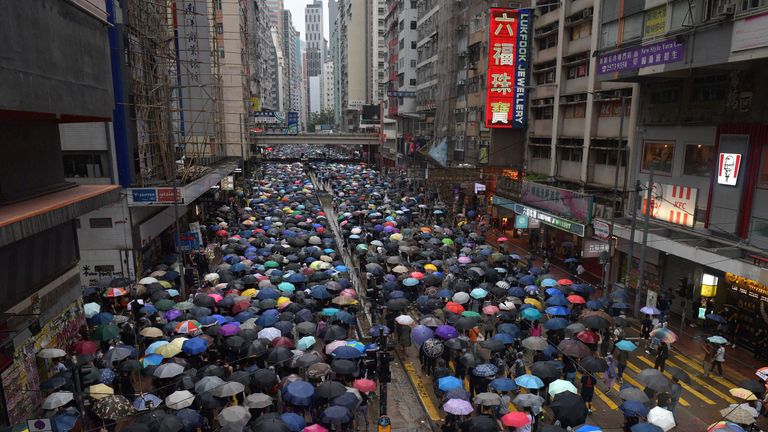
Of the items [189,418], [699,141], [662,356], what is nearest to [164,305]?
[189,418]

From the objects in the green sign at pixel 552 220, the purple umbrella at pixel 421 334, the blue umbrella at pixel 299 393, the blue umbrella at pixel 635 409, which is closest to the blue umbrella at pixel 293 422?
the blue umbrella at pixel 299 393

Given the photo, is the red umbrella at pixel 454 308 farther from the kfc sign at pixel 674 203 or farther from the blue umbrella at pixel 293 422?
the kfc sign at pixel 674 203

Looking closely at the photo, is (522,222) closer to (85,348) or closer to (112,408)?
(85,348)

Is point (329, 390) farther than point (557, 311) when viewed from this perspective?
No

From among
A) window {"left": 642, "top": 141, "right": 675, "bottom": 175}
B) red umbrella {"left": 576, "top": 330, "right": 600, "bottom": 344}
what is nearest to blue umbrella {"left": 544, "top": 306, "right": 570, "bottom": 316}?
red umbrella {"left": 576, "top": 330, "right": 600, "bottom": 344}

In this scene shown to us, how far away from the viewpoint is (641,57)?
20.1 meters

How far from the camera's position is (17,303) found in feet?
43.4

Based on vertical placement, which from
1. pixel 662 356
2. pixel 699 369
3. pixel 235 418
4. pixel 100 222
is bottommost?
pixel 699 369

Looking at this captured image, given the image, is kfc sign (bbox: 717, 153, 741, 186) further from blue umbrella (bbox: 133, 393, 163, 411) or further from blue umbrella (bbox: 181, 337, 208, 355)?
blue umbrella (bbox: 133, 393, 163, 411)

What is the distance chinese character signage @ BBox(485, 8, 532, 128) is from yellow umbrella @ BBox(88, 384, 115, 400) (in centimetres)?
2814

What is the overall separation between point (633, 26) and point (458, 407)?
17.5 m

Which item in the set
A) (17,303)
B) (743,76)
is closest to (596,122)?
(743,76)

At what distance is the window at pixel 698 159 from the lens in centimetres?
1985

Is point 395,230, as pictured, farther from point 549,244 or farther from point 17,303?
point 17,303
